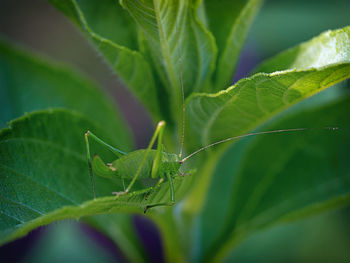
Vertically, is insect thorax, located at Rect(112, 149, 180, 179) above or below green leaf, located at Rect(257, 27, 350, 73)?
below

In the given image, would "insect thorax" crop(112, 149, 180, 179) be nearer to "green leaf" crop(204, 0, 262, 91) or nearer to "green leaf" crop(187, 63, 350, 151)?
"green leaf" crop(187, 63, 350, 151)

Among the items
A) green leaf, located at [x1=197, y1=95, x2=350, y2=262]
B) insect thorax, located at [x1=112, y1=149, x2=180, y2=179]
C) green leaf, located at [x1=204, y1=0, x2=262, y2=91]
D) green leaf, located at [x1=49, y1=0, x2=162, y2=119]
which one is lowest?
green leaf, located at [x1=197, y1=95, x2=350, y2=262]

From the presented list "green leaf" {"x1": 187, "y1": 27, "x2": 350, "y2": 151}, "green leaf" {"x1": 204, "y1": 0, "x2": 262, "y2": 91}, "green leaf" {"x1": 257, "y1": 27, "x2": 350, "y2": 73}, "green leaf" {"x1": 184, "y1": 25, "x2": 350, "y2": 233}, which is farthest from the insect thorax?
"green leaf" {"x1": 257, "y1": 27, "x2": 350, "y2": 73}

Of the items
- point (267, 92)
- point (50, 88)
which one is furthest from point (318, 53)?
point (50, 88)

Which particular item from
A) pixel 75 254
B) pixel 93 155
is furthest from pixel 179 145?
pixel 75 254

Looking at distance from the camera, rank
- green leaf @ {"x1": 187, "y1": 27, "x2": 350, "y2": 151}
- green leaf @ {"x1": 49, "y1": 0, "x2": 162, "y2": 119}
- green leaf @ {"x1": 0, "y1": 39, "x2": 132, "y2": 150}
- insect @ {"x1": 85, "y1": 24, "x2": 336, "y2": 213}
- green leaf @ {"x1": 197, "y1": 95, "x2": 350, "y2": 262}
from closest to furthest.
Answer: green leaf @ {"x1": 187, "y1": 27, "x2": 350, "y2": 151} < green leaf @ {"x1": 49, "y1": 0, "x2": 162, "y2": 119} < insect @ {"x1": 85, "y1": 24, "x2": 336, "y2": 213} < green leaf @ {"x1": 197, "y1": 95, "x2": 350, "y2": 262} < green leaf @ {"x1": 0, "y1": 39, "x2": 132, "y2": 150}

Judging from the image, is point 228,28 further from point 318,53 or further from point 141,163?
point 141,163

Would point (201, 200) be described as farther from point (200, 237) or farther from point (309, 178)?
point (309, 178)
